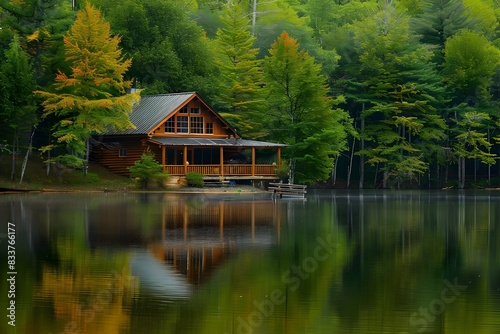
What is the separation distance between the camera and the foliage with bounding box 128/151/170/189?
62125mm

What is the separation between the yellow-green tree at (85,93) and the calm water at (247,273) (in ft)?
63.5

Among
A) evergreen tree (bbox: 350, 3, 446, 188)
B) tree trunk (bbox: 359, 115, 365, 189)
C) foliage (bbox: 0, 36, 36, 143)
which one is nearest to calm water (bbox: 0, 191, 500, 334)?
foliage (bbox: 0, 36, 36, 143)

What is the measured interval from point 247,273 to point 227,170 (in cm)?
4472

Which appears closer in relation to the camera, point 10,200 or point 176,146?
point 10,200

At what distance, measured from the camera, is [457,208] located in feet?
166

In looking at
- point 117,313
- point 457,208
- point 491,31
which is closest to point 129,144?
point 457,208

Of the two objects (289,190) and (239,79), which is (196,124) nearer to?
(239,79)

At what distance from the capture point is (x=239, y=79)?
76625 mm

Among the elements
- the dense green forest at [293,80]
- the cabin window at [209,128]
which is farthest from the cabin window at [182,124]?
the dense green forest at [293,80]

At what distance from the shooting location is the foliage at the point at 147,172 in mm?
62125

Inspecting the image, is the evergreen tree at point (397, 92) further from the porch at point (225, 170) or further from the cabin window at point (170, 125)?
the cabin window at point (170, 125)

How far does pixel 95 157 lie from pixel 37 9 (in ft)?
38.9

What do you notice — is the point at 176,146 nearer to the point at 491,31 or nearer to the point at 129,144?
the point at 129,144

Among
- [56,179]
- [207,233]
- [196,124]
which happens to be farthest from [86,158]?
[207,233]
